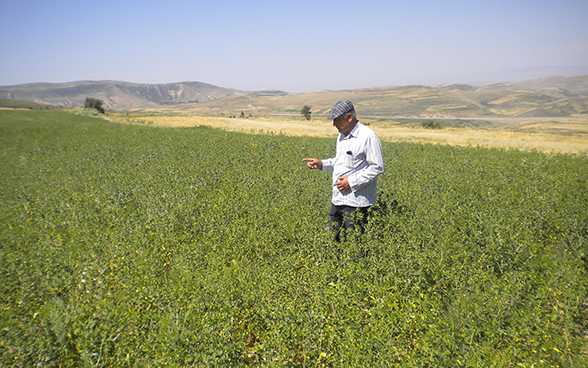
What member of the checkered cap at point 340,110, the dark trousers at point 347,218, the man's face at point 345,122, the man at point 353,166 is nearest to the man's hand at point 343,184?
the man at point 353,166

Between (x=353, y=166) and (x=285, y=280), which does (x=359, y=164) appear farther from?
(x=285, y=280)

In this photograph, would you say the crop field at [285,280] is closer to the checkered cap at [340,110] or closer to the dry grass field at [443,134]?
the checkered cap at [340,110]

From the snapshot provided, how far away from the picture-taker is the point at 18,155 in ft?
56.1

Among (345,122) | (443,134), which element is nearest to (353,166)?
(345,122)

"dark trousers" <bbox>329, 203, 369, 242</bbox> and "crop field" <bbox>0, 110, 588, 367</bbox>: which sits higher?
"dark trousers" <bbox>329, 203, 369, 242</bbox>

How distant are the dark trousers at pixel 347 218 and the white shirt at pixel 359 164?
0.12m

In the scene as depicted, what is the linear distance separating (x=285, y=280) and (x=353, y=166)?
6.20 ft

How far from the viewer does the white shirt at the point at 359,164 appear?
417 centimetres

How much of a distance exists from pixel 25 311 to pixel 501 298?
19.9ft

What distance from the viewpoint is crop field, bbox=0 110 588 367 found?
9.52 ft

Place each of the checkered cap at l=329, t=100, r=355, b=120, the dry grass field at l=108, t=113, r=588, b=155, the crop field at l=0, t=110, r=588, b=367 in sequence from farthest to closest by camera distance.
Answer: the dry grass field at l=108, t=113, r=588, b=155 < the checkered cap at l=329, t=100, r=355, b=120 < the crop field at l=0, t=110, r=588, b=367

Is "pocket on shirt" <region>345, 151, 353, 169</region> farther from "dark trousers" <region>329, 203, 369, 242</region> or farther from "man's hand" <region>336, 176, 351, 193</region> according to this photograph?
"dark trousers" <region>329, 203, 369, 242</region>


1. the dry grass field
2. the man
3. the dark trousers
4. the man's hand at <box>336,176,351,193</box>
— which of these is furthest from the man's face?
the dry grass field

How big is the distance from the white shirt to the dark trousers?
0.12m
